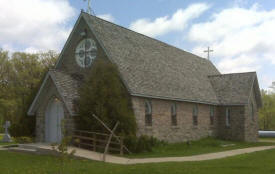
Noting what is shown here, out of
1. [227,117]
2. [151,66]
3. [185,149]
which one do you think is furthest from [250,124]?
[151,66]

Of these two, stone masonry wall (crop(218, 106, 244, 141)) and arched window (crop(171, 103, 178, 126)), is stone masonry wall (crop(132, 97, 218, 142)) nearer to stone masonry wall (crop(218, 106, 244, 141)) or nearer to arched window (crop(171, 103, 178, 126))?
arched window (crop(171, 103, 178, 126))

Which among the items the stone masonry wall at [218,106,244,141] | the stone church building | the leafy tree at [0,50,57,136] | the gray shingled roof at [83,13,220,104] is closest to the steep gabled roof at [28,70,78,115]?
the stone church building

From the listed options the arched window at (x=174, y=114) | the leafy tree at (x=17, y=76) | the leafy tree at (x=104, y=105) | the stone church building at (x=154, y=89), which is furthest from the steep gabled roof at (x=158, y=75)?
the leafy tree at (x=17, y=76)

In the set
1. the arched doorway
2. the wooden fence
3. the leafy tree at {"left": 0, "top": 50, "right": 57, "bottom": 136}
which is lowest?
the wooden fence

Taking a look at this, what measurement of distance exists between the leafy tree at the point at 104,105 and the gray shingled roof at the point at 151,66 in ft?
5.53

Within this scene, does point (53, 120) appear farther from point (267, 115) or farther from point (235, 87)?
point (267, 115)

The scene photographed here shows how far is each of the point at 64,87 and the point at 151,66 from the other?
798 cm

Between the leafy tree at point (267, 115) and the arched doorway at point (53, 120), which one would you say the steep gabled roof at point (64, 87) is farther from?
the leafy tree at point (267, 115)

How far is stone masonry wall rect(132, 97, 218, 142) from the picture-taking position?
859 inches

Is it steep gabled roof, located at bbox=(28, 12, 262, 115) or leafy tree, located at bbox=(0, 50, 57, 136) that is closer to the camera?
steep gabled roof, located at bbox=(28, 12, 262, 115)

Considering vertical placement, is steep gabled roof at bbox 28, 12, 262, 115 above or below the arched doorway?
above

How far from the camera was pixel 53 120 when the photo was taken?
20.8m

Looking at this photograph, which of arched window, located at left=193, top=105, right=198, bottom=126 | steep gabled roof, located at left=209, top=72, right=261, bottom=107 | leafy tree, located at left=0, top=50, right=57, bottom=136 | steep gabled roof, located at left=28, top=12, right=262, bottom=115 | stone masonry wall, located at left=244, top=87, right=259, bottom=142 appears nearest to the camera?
steep gabled roof, located at left=28, top=12, right=262, bottom=115

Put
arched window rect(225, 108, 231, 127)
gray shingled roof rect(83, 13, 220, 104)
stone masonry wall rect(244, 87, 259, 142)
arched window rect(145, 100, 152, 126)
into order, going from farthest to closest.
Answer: arched window rect(225, 108, 231, 127), stone masonry wall rect(244, 87, 259, 142), arched window rect(145, 100, 152, 126), gray shingled roof rect(83, 13, 220, 104)
